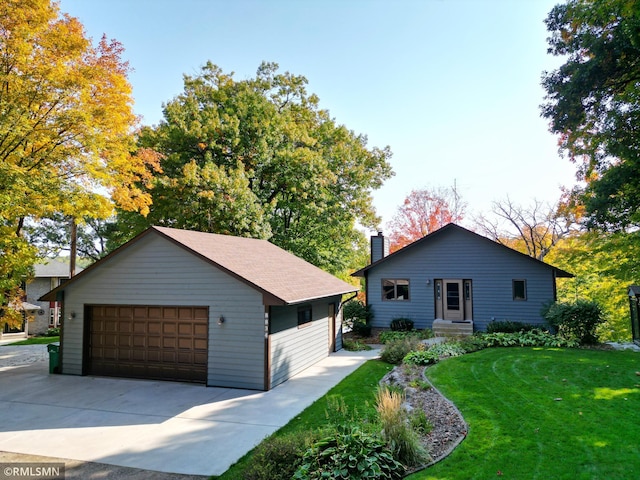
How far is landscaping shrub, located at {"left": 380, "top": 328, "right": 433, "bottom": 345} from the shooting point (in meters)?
17.7

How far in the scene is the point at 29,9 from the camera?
11430 millimetres

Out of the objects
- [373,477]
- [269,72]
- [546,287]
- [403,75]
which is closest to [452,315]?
[546,287]

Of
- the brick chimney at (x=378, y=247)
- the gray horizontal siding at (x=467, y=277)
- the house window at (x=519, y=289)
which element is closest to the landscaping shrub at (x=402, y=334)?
the gray horizontal siding at (x=467, y=277)

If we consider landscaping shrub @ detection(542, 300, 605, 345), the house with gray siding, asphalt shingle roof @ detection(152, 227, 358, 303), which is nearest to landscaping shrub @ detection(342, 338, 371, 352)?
asphalt shingle roof @ detection(152, 227, 358, 303)

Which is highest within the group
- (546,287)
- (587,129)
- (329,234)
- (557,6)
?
(557,6)

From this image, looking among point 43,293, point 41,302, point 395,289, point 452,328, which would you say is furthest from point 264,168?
point 43,293

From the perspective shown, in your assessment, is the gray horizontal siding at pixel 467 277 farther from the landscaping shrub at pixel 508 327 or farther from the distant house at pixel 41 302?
the distant house at pixel 41 302

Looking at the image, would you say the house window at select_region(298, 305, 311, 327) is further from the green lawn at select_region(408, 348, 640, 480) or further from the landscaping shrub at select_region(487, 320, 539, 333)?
the landscaping shrub at select_region(487, 320, 539, 333)

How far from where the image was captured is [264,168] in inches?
943

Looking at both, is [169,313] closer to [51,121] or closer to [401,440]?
[51,121]

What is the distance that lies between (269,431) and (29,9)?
1357 centimetres

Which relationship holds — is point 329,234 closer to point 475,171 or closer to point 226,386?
point 475,171

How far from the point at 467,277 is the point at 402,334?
4.24 m

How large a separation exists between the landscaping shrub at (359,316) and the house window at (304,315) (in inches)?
290
